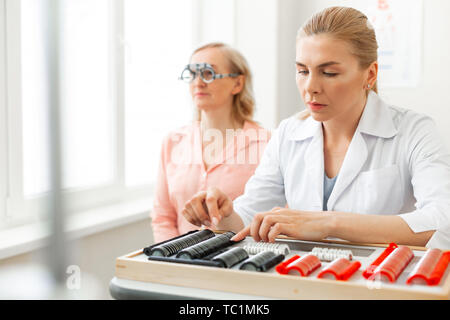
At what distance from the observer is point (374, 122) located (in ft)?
4.85

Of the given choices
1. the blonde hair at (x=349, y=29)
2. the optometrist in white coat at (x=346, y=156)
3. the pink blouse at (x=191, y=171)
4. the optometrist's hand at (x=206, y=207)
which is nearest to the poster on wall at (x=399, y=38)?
the pink blouse at (x=191, y=171)

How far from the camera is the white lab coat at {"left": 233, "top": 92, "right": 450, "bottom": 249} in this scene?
1.34m

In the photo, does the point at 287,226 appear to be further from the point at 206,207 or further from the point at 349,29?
→ the point at 349,29

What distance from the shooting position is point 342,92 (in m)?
1.39

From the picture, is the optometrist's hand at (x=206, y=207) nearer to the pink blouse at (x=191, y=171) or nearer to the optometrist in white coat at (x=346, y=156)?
the optometrist in white coat at (x=346, y=156)

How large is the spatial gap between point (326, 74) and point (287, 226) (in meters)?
0.52

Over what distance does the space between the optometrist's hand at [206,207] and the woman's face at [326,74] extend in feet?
1.22

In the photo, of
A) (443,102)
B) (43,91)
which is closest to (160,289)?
(43,91)

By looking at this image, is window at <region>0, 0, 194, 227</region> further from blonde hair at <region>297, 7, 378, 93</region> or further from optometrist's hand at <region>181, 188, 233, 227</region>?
blonde hair at <region>297, 7, 378, 93</region>

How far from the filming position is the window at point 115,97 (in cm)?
173

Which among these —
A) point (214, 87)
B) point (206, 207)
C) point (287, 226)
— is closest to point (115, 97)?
point (214, 87)

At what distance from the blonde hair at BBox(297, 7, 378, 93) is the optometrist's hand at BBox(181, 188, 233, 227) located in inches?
21.3

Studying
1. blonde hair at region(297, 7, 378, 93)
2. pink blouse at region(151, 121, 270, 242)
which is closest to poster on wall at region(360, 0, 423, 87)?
pink blouse at region(151, 121, 270, 242)
